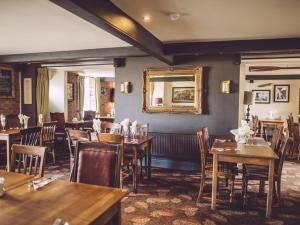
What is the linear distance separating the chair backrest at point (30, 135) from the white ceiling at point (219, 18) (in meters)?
2.66

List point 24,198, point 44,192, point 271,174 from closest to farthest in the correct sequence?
point 24,198 < point 44,192 < point 271,174

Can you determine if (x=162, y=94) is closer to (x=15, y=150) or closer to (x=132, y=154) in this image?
(x=132, y=154)

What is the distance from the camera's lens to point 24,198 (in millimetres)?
1632

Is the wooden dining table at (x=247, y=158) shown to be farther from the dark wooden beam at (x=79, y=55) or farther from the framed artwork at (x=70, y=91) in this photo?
the framed artwork at (x=70, y=91)

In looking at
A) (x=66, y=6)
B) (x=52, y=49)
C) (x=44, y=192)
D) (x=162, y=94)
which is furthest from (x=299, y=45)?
(x=52, y=49)

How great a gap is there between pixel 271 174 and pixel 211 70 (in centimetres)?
267

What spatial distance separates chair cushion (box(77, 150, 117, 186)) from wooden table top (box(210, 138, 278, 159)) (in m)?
1.69

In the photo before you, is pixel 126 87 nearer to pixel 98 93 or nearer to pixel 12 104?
pixel 12 104

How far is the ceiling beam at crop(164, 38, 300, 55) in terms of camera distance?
4273 millimetres

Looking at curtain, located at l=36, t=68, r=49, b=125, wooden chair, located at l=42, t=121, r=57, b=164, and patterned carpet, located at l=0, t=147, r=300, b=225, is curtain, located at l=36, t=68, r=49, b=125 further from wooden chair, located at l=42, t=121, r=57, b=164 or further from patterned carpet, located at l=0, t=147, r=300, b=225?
patterned carpet, located at l=0, t=147, r=300, b=225

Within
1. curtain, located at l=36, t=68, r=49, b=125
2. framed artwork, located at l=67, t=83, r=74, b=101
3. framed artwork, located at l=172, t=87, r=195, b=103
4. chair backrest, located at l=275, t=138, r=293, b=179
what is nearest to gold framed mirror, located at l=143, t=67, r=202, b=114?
framed artwork, located at l=172, t=87, r=195, b=103

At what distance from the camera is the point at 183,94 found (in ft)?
18.1

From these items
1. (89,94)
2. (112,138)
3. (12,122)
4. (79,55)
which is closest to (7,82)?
(12,122)

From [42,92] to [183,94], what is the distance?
4.18 meters
